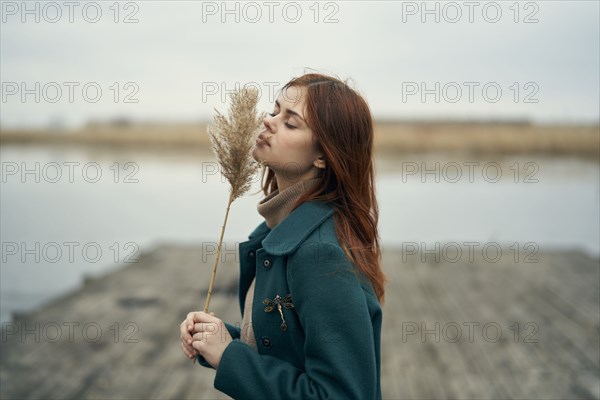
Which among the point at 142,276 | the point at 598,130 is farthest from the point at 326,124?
the point at 598,130

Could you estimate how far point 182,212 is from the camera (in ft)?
38.8

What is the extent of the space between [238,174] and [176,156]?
1792 centimetres

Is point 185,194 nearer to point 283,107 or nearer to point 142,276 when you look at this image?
point 142,276

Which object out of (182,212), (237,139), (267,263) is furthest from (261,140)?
(182,212)

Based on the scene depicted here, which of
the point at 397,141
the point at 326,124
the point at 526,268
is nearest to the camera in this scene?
the point at 326,124

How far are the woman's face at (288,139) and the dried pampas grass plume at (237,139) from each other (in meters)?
0.03

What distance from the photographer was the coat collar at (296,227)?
5.07 ft

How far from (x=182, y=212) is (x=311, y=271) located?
10.5m

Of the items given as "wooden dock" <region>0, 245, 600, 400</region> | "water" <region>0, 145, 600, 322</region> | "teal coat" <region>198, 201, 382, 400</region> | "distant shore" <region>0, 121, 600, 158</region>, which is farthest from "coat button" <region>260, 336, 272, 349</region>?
"distant shore" <region>0, 121, 600, 158</region>

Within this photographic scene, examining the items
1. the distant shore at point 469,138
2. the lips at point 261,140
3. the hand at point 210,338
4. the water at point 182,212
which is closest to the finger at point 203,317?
the hand at point 210,338

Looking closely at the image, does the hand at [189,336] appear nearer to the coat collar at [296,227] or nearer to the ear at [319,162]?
the coat collar at [296,227]

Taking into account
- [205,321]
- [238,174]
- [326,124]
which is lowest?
[205,321]

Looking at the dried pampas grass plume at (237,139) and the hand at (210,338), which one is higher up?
the dried pampas grass plume at (237,139)

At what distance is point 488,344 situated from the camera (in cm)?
477
